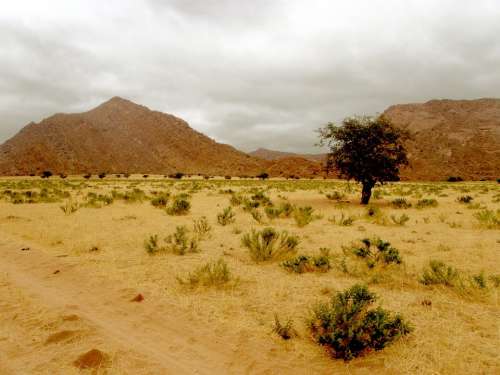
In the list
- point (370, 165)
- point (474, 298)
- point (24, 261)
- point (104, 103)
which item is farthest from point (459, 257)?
point (104, 103)

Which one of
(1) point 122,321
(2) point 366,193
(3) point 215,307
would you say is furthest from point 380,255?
(2) point 366,193

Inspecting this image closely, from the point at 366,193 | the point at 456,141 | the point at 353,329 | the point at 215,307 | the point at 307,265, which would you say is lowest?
the point at 215,307

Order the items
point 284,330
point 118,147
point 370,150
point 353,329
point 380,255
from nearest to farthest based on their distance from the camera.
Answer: point 353,329, point 284,330, point 380,255, point 370,150, point 118,147

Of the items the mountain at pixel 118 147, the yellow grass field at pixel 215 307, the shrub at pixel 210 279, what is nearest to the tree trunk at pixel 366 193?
the yellow grass field at pixel 215 307

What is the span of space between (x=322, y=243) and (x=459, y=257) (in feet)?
9.77

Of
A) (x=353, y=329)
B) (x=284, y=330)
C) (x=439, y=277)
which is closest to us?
(x=353, y=329)

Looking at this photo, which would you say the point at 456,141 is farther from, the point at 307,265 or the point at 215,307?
the point at 215,307

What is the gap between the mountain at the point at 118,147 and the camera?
283 feet

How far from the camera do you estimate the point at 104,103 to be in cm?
11494

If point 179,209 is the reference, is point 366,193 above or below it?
above

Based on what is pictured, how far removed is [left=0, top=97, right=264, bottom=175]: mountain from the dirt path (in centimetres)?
8804

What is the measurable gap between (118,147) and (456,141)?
311 feet

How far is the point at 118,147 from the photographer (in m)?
98.1

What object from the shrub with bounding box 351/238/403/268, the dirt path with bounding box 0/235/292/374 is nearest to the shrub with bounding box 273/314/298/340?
the dirt path with bounding box 0/235/292/374
